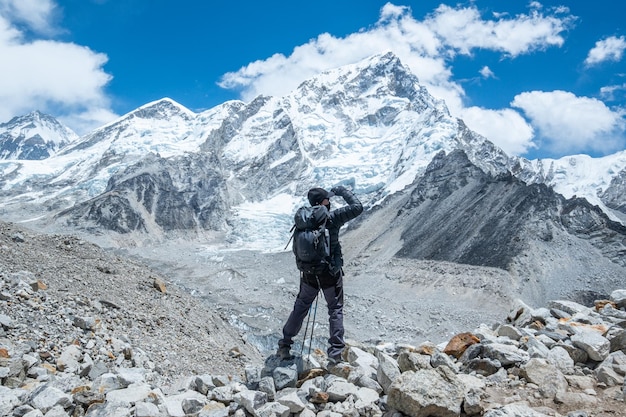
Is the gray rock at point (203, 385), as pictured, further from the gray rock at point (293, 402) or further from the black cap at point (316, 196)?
the black cap at point (316, 196)

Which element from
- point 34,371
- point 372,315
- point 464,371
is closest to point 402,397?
point 464,371

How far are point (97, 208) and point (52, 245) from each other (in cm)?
11832

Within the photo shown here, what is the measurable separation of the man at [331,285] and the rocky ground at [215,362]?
0.29 metres

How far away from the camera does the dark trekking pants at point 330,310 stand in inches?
291

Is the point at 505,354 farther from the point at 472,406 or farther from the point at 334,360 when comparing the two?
the point at 334,360

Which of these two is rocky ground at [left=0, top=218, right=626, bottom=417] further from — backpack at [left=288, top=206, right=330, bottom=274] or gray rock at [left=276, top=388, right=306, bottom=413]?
backpack at [left=288, top=206, right=330, bottom=274]

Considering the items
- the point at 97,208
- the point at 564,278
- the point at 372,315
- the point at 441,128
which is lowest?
the point at 372,315

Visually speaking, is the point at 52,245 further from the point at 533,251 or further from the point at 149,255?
the point at 149,255

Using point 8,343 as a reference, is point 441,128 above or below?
above

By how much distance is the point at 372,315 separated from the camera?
51.9m

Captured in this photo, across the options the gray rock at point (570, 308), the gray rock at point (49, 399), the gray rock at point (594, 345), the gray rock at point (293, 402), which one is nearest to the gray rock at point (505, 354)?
the gray rock at point (594, 345)

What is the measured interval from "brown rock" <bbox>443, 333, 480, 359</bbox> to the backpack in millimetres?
2339

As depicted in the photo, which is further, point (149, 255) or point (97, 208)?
point (97, 208)

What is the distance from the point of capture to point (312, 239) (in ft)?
23.1
